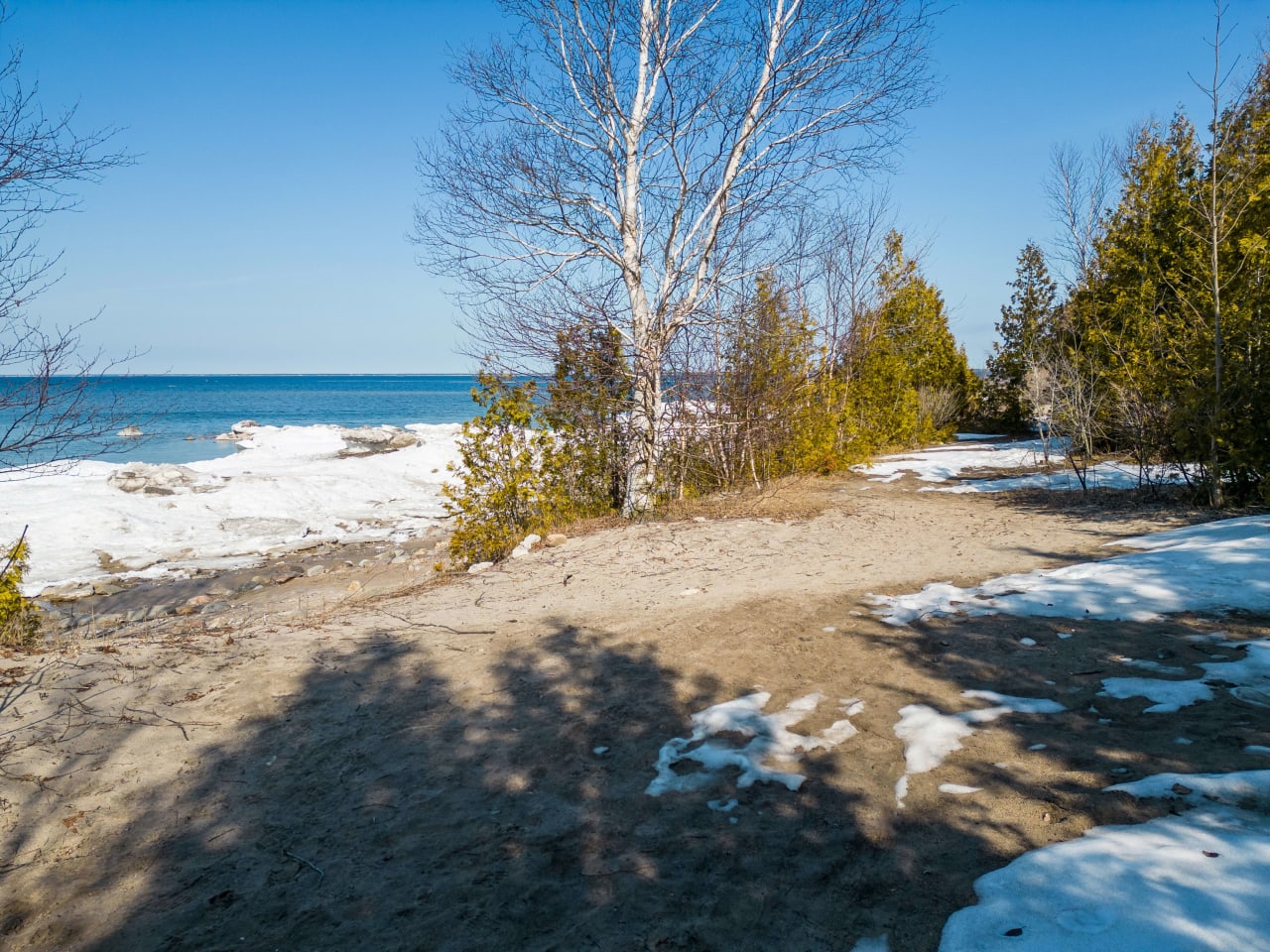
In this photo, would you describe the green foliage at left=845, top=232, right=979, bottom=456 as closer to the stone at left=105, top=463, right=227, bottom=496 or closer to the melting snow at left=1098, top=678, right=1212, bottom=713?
the melting snow at left=1098, top=678, right=1212, bottom=713

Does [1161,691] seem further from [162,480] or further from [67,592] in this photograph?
[162,480]

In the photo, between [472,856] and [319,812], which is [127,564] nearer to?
[319,812]

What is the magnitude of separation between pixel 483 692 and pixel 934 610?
3.23 metres

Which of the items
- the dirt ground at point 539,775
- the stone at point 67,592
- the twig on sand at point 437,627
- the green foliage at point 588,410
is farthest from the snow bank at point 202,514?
the dirt ground at point 539,775

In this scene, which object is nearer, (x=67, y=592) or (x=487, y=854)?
(x=487, y=854)

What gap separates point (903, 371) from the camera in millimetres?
19094

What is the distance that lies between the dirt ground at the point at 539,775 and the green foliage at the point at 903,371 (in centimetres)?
1089

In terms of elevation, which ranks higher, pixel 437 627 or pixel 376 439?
pixel 376 439

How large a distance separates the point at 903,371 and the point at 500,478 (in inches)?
554

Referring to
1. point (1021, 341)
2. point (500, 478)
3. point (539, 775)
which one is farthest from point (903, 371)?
point (539, 775)

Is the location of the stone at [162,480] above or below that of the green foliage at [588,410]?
below

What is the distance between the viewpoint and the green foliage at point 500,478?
331 inches

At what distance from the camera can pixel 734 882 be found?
8.09 ft

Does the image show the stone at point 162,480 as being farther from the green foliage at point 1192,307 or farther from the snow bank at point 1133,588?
the green foliage at point 1192,307
